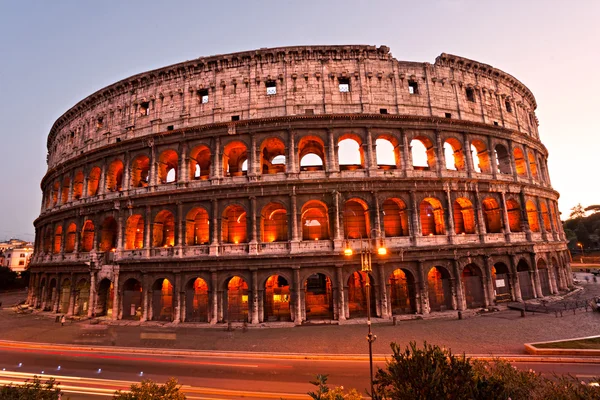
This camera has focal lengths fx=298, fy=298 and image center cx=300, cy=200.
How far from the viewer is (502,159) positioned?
26797 millimetres

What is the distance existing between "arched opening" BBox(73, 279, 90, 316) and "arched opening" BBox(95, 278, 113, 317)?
1582 millimetres

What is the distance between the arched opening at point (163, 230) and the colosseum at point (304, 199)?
0.19 m

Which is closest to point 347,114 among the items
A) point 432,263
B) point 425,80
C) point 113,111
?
point 425,80

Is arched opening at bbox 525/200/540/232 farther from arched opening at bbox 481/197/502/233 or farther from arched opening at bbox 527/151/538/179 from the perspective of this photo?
arched opening at bbox 481/197/502/233

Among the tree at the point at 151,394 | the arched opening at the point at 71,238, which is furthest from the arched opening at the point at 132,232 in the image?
the tree at the point at 151,394

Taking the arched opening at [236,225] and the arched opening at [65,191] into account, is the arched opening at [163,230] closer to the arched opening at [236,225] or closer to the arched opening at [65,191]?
the arched opening at [236,225]

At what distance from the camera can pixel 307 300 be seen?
73.5 ft

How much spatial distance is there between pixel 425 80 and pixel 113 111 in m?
27.7

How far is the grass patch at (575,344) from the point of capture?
13.4 metres

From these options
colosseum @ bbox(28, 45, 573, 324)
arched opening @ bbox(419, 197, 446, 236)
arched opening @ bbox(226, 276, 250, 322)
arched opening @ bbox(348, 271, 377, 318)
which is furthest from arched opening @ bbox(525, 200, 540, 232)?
arched opening @ bbox(226, 276, 250, 322)

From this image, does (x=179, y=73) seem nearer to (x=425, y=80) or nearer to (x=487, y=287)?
(x=425, y=80)

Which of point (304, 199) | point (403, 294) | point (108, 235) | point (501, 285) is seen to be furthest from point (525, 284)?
point (108, 235)

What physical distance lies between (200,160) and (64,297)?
17293 millimetres

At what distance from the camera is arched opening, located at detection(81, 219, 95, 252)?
2682cm
